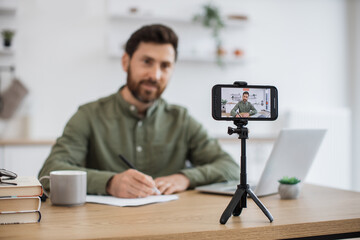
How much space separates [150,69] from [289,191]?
0.89 m

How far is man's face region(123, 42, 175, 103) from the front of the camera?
1883 mm

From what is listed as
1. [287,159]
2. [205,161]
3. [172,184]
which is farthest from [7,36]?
[287,159]

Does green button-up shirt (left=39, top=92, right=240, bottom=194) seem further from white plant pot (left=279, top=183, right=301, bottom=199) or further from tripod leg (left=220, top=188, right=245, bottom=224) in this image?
tripod leg (left=220, top=188, right=245, bottom=224)

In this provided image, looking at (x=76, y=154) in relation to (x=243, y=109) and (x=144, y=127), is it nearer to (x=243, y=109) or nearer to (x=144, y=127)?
(x=144, y=127)

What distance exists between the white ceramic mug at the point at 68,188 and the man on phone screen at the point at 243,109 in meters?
0.47

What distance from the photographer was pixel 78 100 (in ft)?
11.8

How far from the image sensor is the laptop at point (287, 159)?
126cm

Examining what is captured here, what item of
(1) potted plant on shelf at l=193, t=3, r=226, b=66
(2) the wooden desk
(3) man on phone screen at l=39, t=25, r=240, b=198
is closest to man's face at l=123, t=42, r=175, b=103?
(3) man on phone screen at l=39, t=25, r=240, b=198

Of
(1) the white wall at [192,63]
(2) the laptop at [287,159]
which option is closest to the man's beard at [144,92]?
(2) the laptop at [287,159]

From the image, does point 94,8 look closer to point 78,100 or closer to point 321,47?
point 78,100

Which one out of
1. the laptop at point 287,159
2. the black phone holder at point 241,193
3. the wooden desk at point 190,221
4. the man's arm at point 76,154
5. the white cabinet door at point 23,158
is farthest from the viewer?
the white cabinet door at point 23,158

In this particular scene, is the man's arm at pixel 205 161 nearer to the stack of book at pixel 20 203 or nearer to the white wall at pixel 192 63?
the stack of book at pixel 20 203

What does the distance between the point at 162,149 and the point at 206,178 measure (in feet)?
1.19

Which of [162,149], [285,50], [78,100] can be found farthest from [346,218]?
[285,50]
